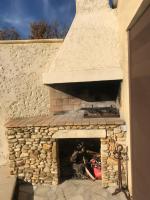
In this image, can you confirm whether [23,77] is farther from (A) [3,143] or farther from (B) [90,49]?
(B) [90,49]

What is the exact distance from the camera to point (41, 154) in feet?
30.1

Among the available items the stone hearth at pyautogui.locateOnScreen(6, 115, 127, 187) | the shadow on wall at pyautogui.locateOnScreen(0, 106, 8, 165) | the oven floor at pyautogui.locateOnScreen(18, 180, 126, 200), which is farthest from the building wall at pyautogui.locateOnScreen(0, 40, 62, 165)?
the oven floor at pyautogui.locateOnScreen(18, 180, 126, 200)

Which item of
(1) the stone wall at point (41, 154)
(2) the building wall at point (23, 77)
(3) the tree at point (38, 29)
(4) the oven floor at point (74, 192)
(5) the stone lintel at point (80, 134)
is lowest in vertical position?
(4) the oven floor at point (74, 192)

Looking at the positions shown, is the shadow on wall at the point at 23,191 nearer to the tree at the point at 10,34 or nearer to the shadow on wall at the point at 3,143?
the shadow on wall at the point at 3,143

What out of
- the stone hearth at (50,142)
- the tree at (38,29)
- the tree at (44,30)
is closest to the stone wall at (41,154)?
the stone hearth at (50,142)

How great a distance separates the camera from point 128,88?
7559 mm

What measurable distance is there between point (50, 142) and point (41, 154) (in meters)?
0.53

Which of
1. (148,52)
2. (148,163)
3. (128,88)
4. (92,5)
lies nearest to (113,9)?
(92,5)

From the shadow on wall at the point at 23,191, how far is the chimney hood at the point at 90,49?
→ 12.0ft

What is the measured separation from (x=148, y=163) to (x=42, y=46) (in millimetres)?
7376

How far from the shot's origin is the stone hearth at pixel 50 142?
8.75 m

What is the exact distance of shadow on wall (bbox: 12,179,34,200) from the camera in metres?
8.64

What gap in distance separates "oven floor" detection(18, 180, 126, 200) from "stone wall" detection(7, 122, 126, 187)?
10.6 inches

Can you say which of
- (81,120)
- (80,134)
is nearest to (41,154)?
(80,134)
